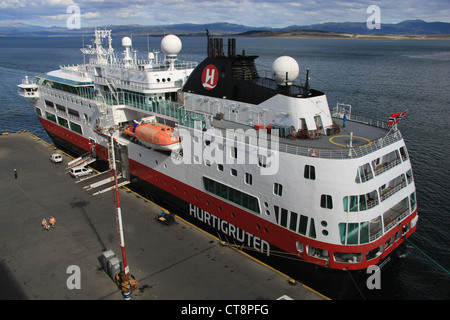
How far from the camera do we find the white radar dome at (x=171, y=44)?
105 ft

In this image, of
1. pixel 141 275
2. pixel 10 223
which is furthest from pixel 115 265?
pixel 10 223

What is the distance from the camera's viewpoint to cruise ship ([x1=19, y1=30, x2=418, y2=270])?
17797 mm

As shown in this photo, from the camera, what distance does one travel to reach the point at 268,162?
19203 mm

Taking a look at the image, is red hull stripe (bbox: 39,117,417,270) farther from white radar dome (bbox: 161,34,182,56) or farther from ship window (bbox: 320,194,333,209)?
white radar dome (bbox: 161,34,182,56)

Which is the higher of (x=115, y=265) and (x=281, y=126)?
(x=281, y=126)

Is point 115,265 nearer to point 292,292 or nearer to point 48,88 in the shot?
point 292,292

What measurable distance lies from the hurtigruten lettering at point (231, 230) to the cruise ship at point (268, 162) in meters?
0.08

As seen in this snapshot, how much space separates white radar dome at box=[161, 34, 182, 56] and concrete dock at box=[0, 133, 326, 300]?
13.8 metres

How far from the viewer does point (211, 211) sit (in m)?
23.8

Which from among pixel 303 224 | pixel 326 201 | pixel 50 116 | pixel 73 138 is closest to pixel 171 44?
pixel 73 138

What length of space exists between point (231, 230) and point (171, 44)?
18856mm

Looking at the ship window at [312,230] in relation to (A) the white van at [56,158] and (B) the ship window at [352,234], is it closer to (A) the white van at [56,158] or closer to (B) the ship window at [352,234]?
(B) the ship window at [352,234]
